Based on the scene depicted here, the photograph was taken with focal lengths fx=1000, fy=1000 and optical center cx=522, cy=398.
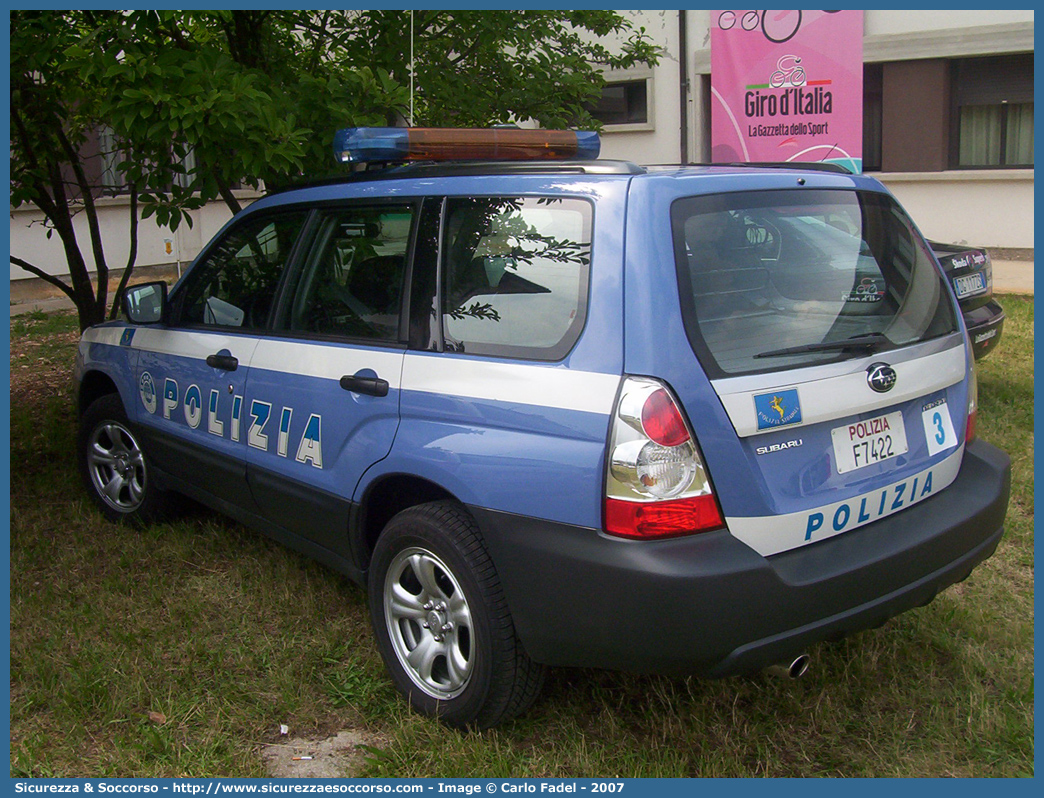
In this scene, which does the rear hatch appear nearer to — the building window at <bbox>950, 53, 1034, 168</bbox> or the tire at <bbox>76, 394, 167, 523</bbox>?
the tire at <bbox>76, 394, 167, 523</bbox>

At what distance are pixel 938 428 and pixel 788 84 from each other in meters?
8.94

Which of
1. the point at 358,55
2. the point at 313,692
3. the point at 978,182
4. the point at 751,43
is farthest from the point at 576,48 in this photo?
the point at 978,182

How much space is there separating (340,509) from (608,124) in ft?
44.2

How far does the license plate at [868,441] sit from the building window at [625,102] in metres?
13.3

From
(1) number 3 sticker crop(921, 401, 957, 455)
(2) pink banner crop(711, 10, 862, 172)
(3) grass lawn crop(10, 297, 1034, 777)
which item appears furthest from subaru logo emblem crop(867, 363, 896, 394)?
(2) pink banner crop(711, 10, 862, 172)

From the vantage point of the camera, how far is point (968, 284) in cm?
638

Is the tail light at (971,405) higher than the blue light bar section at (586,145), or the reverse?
the blue light bar section at (586,145)

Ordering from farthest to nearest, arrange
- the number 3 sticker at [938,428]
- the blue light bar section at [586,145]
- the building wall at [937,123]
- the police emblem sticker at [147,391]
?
the building wall at [937,123] < the police emblem sticker at [147,391] < the blue light bar section at [586,145] < the number 3 sticker at [938,428]

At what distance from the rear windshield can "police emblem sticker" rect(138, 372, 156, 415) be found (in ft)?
9.33

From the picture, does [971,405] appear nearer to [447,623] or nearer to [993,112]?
[447,623]

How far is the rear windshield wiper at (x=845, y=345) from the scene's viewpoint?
9.12 ft

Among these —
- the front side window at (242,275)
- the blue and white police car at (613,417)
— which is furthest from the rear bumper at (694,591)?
the front side window at (242,275)

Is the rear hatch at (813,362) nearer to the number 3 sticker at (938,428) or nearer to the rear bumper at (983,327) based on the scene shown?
the number 3 sticker at (938,428)

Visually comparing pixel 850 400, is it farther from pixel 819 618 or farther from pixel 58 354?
pixel 58 354
